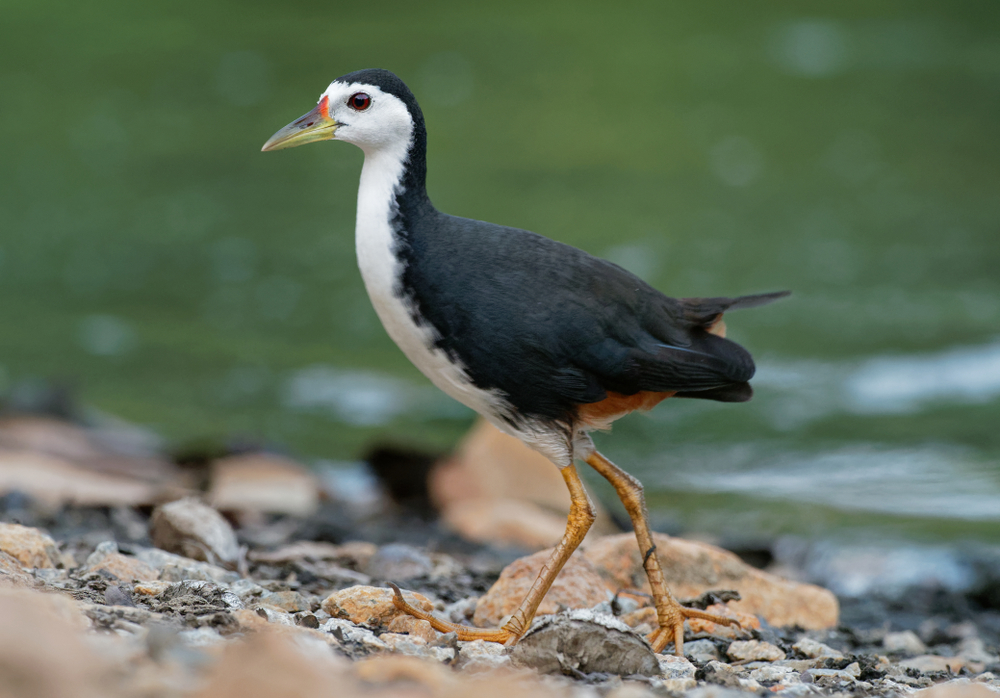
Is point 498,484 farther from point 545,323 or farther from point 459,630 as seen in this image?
point 545,323

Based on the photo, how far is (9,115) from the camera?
20031mm

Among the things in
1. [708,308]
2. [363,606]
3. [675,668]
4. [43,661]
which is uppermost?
[708,308]

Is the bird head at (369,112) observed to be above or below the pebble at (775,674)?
above

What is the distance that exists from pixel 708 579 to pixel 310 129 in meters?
3.00

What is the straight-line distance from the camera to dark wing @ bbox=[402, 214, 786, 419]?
468cm

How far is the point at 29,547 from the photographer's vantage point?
16.1 ft

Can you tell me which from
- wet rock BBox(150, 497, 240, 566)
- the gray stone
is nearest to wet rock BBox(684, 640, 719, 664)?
the gray stone

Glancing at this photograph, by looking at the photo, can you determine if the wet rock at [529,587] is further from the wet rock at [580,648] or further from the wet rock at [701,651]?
the wet rock at [580,648]

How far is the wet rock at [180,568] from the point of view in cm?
497

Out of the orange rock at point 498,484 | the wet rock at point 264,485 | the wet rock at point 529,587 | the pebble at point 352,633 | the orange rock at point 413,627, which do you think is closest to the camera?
the pebble at point 352,633

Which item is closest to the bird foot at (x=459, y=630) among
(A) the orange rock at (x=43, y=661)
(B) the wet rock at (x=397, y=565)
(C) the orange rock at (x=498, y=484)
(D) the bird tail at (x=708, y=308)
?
(B) the wet rock at (x=397, y=565)

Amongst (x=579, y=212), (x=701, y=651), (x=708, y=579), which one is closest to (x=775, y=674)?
(x=701, y=651)

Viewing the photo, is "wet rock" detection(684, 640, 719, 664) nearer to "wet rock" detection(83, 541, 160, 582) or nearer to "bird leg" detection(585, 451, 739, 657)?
"bird leg" detection(585, 451, 739, 657)

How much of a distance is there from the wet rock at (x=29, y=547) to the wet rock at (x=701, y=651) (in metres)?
2.78
